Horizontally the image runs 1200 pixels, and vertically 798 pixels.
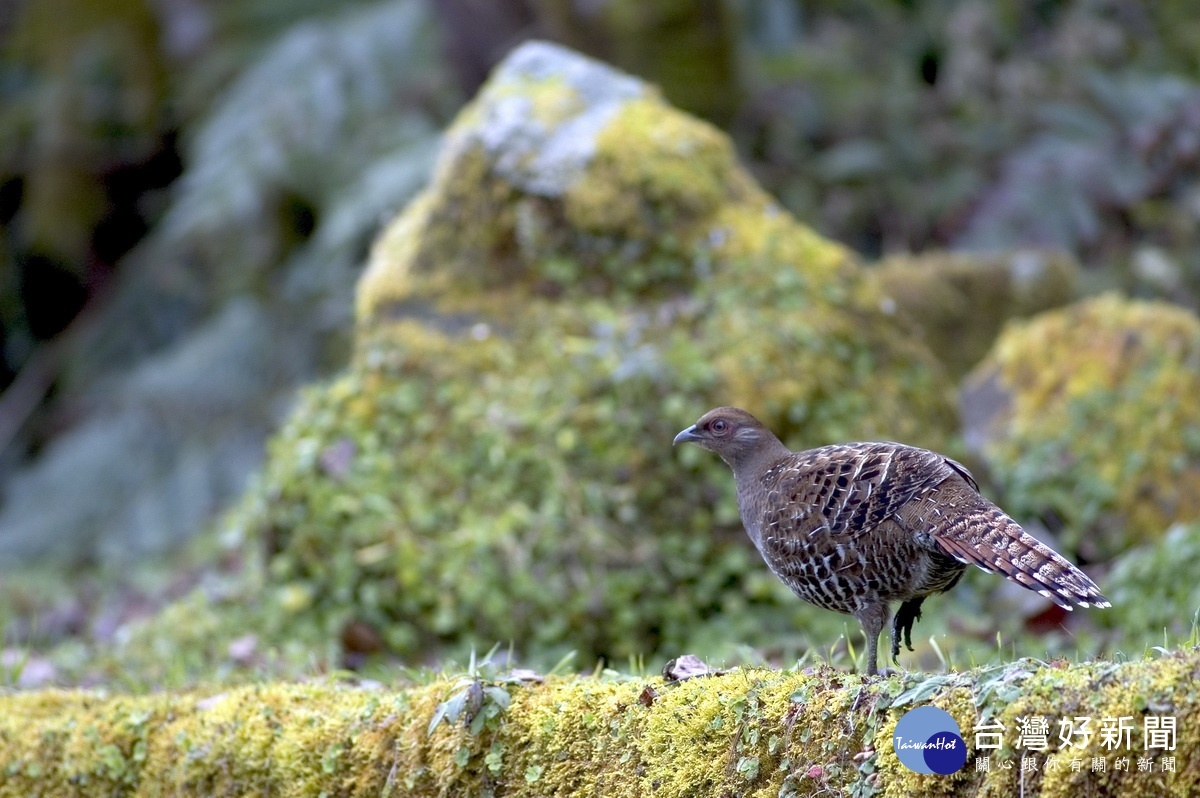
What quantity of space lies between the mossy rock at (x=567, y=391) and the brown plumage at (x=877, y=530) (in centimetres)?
215

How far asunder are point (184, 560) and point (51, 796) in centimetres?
534

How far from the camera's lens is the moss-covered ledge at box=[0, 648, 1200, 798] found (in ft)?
8.50

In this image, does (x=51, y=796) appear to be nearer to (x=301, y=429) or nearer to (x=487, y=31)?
(x=301, y=429)

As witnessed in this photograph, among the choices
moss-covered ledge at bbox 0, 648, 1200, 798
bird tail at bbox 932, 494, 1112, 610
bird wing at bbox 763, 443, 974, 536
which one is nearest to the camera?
moss-covered ledge at bbox 0, 648, 1200, 798

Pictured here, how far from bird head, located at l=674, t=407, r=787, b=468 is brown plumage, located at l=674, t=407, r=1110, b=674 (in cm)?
29

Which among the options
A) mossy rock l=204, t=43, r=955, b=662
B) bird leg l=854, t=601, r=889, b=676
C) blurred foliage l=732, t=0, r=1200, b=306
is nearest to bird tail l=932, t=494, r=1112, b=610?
bird leg l=854, t=601, r=889, b=676

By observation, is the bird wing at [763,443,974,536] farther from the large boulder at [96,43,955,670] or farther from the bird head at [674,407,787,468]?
the large boulder at [96,43,955,670]

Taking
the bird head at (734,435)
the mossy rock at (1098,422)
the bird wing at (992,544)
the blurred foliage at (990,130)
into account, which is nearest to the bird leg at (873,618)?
the bird wing at (992,544)

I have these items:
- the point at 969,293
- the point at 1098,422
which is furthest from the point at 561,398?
the point at 969,293

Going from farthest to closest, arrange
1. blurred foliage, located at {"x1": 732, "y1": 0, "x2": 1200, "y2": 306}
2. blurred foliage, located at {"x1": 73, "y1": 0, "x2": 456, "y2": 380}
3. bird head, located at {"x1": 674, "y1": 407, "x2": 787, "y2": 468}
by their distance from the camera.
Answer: blurred foliage, located at {"x1": 732, "y1": 0, "x2": 1200, "y2": 306}
blurred foliage, located at {"x1": 73, "y1": 0, "x2": 456, "y2": 380}
bird head, located at {"x1": 674, "y1": 407, "x2": 787, "y2": 468}

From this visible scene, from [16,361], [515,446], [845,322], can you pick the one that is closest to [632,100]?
[845,322]

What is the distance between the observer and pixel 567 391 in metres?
6.43

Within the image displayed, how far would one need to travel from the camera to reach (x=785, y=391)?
6.38m

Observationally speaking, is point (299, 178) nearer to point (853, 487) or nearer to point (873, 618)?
point (853, 487)
